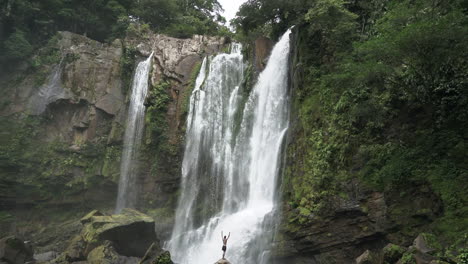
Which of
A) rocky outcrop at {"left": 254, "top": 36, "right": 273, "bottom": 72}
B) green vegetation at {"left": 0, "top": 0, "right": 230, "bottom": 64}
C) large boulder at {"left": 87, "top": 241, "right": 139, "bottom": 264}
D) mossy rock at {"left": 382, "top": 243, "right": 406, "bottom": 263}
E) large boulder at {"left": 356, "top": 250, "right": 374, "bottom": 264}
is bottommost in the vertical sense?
large boulder at {"left": 87, "top": 241, "right": 139, "bottom": 264}

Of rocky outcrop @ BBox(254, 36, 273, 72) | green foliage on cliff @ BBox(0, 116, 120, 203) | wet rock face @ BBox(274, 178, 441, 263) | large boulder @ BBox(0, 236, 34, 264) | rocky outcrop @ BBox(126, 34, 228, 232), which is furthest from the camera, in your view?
green foliage on cliff @ BBox(0, 116, 120, 203)

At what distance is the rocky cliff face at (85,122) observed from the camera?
2664 centimetres

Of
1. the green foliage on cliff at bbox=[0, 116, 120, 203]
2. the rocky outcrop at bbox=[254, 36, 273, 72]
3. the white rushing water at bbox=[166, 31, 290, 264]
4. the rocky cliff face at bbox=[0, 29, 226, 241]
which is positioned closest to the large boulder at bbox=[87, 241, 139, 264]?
the white rushing water at bbox=[166, 31, 290, 264]

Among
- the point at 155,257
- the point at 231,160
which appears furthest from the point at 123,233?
the point at 231,160

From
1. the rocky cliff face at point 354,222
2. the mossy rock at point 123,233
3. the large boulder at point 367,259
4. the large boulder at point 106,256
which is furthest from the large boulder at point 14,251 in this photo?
the large boulder at point 367,259

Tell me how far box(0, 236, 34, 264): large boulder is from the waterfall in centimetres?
767

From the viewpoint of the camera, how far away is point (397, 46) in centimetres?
1130

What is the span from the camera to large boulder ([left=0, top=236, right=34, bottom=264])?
62.1 feet

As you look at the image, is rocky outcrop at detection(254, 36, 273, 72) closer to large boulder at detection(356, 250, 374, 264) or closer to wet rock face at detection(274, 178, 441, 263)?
wet rock face at detection(274, 178, 441, 263)

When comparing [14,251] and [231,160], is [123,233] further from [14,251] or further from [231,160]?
[231,160]

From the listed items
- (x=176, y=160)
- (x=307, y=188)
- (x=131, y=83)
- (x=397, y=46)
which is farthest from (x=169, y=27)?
(x=397, y=46)

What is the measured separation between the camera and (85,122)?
93.9 feet

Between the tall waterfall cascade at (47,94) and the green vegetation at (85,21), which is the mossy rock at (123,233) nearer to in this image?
the tall waterfall cascade at (47,94)

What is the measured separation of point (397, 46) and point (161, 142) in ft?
60.8
